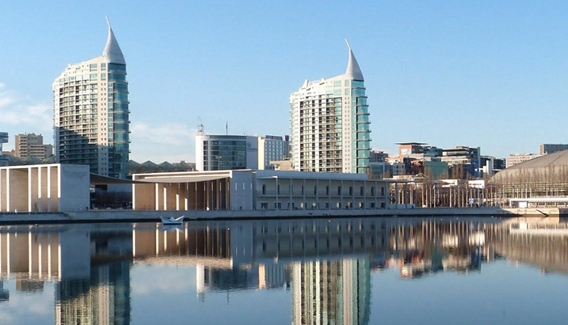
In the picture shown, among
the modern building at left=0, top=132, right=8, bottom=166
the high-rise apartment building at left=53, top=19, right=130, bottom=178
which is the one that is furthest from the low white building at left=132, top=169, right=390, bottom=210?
the modern building at left=0, top=132, right=8, bottom=166

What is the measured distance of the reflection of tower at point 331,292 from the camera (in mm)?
A: 22219

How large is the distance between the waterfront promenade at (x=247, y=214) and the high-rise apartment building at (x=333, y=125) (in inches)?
1367

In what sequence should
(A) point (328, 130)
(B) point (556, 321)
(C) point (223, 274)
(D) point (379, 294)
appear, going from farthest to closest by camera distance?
(A) point (328, 130) < (C) point (223, 274) < (D) point (379, 294) < (B) point (556, 321)

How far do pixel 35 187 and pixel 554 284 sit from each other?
3149 inches

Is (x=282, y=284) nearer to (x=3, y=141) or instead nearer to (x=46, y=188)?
(x=46, y=188)

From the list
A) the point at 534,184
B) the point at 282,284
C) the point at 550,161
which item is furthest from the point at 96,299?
the point at 550,161

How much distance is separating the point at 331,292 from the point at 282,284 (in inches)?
109

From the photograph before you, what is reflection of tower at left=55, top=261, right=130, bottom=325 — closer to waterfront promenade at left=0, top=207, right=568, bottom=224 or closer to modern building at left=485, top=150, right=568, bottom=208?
waterfront promenade at left=0, top=207, right=568, bottom=224

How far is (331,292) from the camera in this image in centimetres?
→ 2670

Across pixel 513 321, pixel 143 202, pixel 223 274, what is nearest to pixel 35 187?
pixel 143 202

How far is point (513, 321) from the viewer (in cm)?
2178

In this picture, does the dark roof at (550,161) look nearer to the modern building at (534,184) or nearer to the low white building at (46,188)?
the modern building at (534,184)

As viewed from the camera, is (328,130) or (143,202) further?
(328,130)

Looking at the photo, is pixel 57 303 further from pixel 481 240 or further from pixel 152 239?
pixel 481 240
